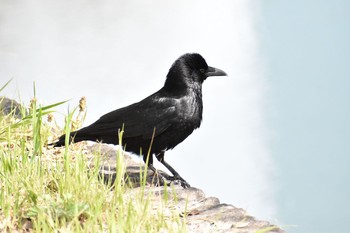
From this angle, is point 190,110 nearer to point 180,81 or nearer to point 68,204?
point 180,81

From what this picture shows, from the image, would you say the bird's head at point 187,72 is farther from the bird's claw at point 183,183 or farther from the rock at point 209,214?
the rock at point 209,214

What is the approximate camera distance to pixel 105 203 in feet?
17.3

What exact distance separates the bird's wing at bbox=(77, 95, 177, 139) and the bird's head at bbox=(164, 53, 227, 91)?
0.31 metres

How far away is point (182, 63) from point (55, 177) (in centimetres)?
222

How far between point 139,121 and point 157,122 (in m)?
0.20

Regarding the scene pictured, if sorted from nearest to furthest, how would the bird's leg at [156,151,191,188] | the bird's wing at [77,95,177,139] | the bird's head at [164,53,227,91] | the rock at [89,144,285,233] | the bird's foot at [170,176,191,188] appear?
the rock at [89,144,285,233] < the bird's wing at [77,95,177,139] < the bird's foot at [170,176,191,188] < the bird's leg at [156,151,191,188] < the bird's head at [164,53,227,91]

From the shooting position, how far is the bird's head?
713cm

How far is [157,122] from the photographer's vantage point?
6.79m

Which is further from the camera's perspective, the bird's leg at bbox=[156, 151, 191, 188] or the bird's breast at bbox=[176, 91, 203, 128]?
the bird's leg at bbox=[156, 151, 191, 188]

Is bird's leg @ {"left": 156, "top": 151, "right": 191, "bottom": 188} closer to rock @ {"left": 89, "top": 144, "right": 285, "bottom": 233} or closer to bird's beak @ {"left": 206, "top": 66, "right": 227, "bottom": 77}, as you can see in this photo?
rock @ {"left": 89, "top": 144, "right": 285, "bottom": 233}

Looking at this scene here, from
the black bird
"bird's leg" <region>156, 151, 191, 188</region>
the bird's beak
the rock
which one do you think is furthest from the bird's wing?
the bird's beak

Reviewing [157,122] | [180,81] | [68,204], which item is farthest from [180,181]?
[68,204]

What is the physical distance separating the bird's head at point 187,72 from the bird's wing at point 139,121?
313 millimetres

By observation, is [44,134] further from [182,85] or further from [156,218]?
[156,218]
